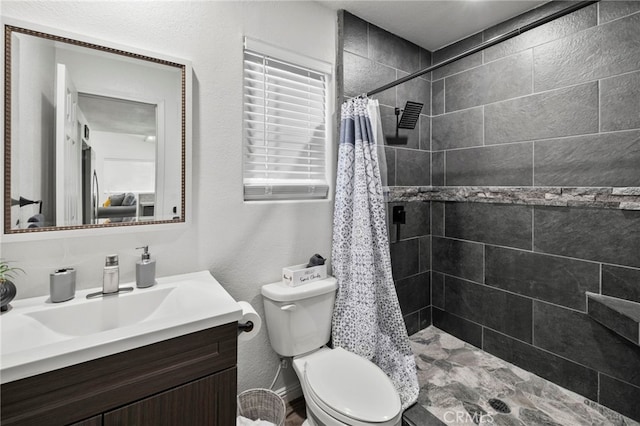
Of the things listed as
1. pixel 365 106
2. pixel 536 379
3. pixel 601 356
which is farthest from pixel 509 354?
pixel 365 106

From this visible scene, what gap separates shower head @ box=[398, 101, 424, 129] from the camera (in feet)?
6.88

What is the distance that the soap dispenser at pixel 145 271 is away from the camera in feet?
3.97

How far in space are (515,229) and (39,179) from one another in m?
2.54

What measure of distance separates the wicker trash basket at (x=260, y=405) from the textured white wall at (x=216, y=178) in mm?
92

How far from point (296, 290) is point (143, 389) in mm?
783

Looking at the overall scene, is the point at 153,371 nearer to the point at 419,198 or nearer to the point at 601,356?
the point at 419,198

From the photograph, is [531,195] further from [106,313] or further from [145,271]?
[106,313]

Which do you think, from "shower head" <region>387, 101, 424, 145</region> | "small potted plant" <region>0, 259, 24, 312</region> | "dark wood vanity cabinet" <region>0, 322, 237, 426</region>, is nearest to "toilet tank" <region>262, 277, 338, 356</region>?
"dark wood vanity cabinet" <region>0, 322, 237, 426</region>

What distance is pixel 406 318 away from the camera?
7.64 feet

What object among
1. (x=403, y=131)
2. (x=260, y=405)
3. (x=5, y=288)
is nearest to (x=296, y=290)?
(x=260, y=405)

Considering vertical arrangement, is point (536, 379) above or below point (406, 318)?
below

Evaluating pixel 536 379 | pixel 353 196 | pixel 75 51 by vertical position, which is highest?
pixel 75 51

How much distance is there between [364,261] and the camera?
5.51ft

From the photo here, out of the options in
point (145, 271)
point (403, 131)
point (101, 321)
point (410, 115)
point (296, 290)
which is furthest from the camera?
point (403, 131)
